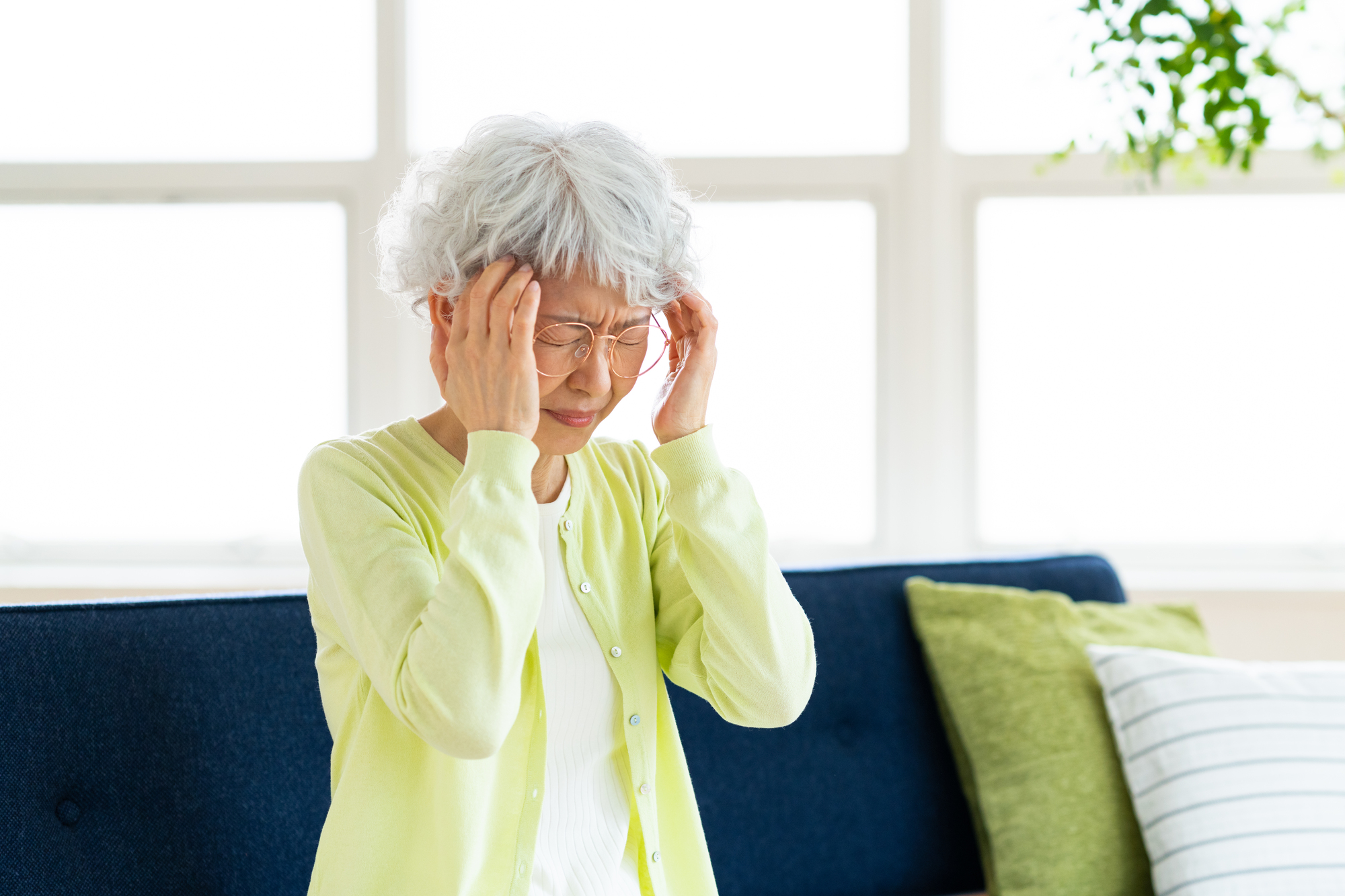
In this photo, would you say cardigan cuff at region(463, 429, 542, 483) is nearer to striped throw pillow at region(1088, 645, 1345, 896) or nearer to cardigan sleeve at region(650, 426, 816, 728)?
cardigan sleeve at region(650, 426, 816, 728)

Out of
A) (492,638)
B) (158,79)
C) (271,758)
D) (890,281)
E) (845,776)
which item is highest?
(158,79)

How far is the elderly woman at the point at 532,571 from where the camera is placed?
91 cm

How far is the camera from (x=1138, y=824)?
154 cm

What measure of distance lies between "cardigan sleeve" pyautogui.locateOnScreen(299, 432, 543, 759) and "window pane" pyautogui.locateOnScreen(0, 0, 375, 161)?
6.82ft

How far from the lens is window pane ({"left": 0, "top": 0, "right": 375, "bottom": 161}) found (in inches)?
110

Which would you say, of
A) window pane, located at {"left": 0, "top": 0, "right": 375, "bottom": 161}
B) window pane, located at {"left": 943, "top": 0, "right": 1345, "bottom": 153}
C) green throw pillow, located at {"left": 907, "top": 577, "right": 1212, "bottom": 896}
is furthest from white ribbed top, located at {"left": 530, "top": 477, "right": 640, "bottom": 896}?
window pane, located at {"left": 943, "top": 0, "right": 1345, "bottom": 153}

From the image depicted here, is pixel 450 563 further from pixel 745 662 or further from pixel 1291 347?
pixel 1291 347

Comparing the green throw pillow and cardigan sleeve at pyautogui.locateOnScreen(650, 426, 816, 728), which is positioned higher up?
cardigan sleeve at pyautogui.locateOnScreen(650, 426, 816, 728)

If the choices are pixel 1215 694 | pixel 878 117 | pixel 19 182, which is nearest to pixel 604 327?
pixel 1215 694

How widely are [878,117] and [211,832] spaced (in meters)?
2.39

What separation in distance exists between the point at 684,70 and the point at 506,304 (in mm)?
2116

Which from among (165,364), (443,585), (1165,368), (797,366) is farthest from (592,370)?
(1165,368)

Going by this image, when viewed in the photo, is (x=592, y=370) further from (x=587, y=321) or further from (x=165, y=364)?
(x=165, y=364)

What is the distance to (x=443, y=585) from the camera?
2.89 ft
